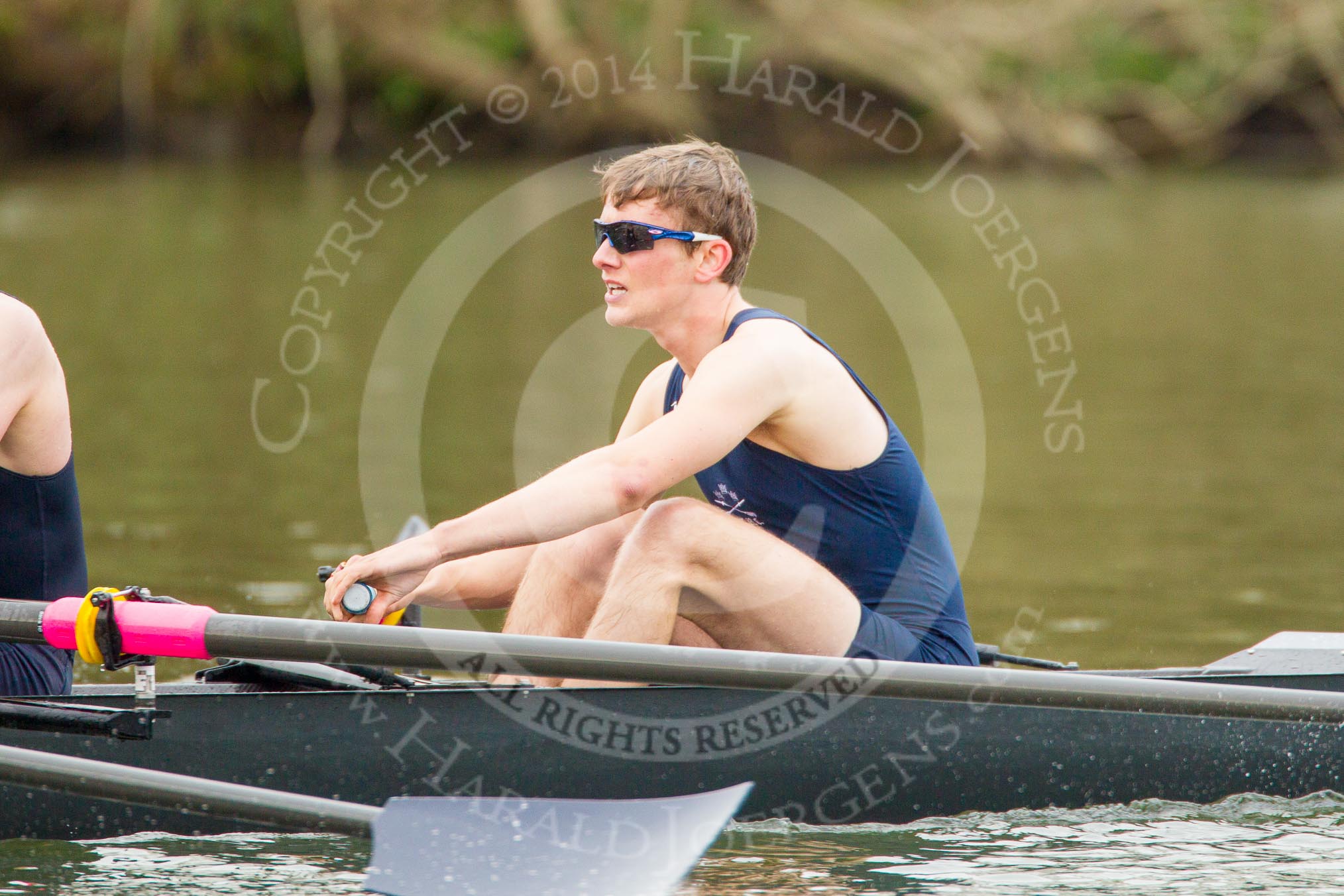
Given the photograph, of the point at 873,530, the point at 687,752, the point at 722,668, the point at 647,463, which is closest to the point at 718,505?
the point at 873,530

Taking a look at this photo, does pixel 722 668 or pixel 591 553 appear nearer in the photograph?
pixel 722 668

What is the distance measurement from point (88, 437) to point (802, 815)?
6.31 m

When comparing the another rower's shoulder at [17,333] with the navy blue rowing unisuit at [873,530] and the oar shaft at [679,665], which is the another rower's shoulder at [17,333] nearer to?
the oar shaft at [679,665]

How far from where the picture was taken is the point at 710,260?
13.7 ft

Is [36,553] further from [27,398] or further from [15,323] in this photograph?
[15,323]

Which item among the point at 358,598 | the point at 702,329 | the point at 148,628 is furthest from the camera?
the point at 702,329

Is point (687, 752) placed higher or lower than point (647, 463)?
lower

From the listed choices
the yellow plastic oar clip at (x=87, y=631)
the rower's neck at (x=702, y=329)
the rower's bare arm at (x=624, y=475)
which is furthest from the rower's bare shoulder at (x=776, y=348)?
the yellow plastic oar clip at (x=87, y=631)

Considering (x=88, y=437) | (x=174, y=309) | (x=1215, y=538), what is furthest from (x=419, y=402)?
(x=1215, y=538)

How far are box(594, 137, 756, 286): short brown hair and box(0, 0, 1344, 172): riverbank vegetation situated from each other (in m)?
20.9

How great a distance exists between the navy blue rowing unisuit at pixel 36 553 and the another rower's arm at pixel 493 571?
0.95m

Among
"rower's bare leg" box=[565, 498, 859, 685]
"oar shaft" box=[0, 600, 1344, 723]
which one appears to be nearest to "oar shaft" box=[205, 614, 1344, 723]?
"oar shaft" box=[0, 600, 1344, 723]

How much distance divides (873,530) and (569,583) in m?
0.80

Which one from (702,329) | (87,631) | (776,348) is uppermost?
(702,329)
